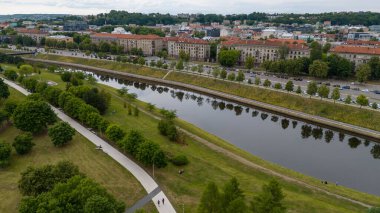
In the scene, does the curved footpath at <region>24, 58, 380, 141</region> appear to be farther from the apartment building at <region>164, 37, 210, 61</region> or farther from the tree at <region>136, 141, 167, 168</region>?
the tree at <region>136, 141, 167, 168</region>

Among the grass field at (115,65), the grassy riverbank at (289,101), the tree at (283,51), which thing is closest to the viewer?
the grassy riverbank at (289,101)

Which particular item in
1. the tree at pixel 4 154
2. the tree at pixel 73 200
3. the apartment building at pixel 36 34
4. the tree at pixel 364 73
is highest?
the apartment building at pixel 36 34

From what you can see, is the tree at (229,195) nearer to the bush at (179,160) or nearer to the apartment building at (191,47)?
the bush at (179,160)

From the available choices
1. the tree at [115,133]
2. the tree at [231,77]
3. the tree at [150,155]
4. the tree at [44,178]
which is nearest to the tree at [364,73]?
the tree at [231,77]

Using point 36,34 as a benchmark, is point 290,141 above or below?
below

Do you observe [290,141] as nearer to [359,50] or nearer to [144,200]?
[144,200]

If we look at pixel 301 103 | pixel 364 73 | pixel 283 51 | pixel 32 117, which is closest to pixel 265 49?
pixel 283 51

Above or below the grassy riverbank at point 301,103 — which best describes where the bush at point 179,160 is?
Result: below
